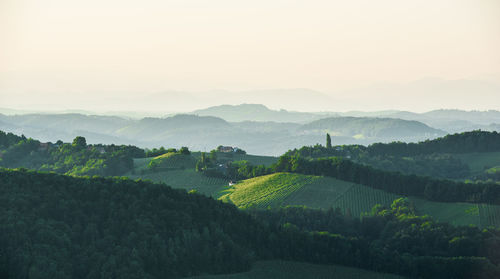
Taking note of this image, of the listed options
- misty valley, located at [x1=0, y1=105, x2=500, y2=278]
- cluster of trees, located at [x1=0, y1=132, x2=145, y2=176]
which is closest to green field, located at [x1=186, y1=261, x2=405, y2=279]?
misty valley, located at [x1=0, y1=105, x2=500, y2=278]

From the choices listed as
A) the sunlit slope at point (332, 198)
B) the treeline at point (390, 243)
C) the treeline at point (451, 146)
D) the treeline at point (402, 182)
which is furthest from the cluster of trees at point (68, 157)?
the treeline at point (451, 146)

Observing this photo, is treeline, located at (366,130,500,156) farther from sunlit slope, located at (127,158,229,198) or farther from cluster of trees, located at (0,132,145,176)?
cluster of trees, located at (0,132,145,176)

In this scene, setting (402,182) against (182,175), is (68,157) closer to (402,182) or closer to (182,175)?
(182,175)

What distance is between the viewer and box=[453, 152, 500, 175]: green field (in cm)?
14988

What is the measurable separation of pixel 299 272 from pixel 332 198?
3431 centimetres

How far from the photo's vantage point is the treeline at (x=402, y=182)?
10025cm

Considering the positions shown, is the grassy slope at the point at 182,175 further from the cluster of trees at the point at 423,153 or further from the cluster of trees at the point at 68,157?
the cluster of trees at the point at 423,153

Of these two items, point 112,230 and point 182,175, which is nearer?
point 112,230

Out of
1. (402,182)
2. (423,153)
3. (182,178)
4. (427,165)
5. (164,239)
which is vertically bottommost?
(164,239)

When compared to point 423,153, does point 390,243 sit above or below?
below

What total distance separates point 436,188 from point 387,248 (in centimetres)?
3167

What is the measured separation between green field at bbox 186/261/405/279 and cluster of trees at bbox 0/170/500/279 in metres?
1.25

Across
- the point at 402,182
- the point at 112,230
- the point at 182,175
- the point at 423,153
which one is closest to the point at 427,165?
the point at 423,153

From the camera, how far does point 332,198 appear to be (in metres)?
100
